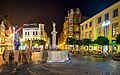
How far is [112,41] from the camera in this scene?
57.7 m

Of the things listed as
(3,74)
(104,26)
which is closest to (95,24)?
(104,26)

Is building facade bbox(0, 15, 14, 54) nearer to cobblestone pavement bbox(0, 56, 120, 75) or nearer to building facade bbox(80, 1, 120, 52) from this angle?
building facade bbox(80, 1, 120, 52)

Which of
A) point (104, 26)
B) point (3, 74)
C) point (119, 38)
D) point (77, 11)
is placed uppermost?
point (77, 11)

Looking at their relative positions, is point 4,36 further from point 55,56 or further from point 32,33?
point 32,33

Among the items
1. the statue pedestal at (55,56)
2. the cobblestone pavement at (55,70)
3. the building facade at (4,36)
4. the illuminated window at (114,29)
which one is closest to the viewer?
the cobblestone pavement at (55,70)

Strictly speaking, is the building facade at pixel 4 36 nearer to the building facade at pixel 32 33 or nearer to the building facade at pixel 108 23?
the building facade at pixel 108 23

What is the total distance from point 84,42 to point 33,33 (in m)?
82.8

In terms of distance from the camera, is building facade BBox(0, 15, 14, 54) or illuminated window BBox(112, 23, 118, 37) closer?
illuminated window BBox(112, 23, 118, 37)

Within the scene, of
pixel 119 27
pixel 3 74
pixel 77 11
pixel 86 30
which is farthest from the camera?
pixel 77 11

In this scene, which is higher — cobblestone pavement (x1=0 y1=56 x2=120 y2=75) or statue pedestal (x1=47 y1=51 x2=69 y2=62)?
statue pedestal (x1=47 y1=51 x2=69 y2=62)

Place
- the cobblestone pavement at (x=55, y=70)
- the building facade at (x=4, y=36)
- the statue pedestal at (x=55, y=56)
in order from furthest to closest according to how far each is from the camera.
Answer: the building facade at (x=4, y=36)
the statue pedestal at (x=55, y=56)
the cobblestone pavement at (x=55, y=70)

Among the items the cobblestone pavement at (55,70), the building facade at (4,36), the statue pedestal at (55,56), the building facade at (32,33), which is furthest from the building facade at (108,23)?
the building facade at (32,33)

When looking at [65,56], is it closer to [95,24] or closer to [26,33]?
[95,24]

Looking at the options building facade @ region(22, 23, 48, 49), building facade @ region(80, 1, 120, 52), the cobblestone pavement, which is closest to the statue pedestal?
the cobblestone pavement
